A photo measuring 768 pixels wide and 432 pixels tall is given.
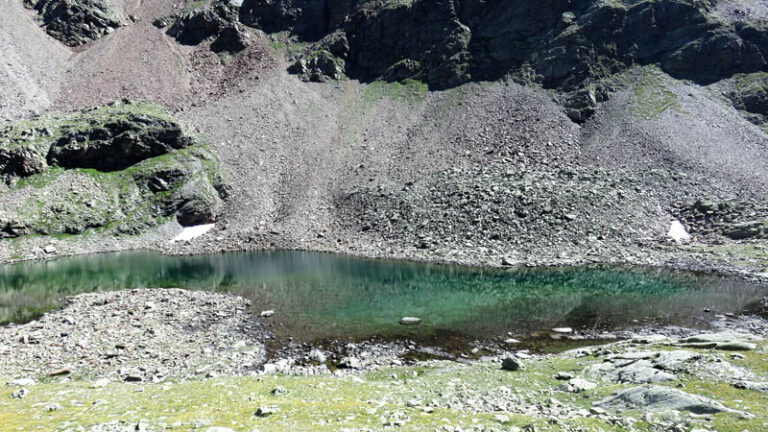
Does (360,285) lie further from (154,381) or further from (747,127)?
(747,127)

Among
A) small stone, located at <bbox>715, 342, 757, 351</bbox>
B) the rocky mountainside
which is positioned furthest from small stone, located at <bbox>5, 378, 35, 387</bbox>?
the rocky mountainside

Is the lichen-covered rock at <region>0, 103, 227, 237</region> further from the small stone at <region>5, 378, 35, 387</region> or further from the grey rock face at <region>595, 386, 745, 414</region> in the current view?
the grey rock face at <region>595, 386, 745, 414</region>

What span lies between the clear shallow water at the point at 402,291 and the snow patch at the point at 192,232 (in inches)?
402

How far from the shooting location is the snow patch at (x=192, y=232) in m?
54.9

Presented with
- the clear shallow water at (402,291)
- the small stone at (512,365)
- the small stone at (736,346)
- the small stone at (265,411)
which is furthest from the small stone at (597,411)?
the clear shallow water at (402,291)

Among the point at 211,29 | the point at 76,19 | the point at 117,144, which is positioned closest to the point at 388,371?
the point at 117,144

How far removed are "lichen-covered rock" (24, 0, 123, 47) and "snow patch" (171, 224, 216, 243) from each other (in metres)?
67.2

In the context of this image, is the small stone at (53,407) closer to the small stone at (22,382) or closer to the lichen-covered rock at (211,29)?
the small stone at (22,382)

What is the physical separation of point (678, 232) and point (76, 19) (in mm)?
124155

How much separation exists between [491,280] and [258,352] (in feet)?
69.9

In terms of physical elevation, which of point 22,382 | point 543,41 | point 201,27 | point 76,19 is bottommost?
point 22,382

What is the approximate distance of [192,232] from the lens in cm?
5600

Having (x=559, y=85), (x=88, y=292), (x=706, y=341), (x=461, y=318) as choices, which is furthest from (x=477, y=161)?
(x=88, y=292)

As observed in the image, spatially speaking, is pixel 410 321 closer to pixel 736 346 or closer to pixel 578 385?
pixel 578 385
